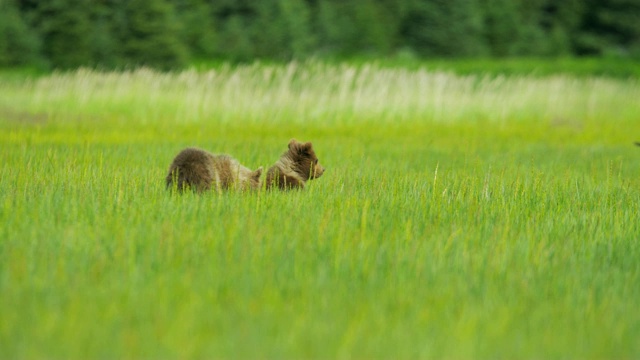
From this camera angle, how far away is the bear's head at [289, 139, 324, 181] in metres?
7.73

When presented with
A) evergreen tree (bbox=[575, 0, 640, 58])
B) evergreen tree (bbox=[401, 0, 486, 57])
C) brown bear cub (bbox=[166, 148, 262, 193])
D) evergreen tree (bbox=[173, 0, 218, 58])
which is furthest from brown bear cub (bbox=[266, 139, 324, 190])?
evergreen tree (bbox=[575, 0, 640, 58])

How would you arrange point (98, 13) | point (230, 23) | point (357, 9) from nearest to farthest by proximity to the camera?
point (98, 13) < point (230, 23) < point (357, 9)

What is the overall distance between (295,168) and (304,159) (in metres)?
0.12

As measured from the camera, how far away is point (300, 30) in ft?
122

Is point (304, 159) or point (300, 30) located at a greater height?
point (300, 30)

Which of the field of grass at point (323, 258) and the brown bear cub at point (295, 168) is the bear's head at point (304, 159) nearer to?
the brown bear cub at point (295, 168)

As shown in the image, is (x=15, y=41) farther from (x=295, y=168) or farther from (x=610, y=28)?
(x=295, y=168)

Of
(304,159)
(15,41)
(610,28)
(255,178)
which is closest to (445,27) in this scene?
(610,28)

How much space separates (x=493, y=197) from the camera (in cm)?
746

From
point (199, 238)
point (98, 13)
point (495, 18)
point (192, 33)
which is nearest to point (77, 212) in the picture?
point (199, 238)

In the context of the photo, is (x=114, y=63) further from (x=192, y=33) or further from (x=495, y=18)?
(x=495, y=18)

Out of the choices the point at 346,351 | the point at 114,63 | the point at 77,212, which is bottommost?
the point at 346,351

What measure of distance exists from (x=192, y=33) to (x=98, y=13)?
4.80m

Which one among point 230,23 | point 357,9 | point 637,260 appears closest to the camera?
point 637,260
